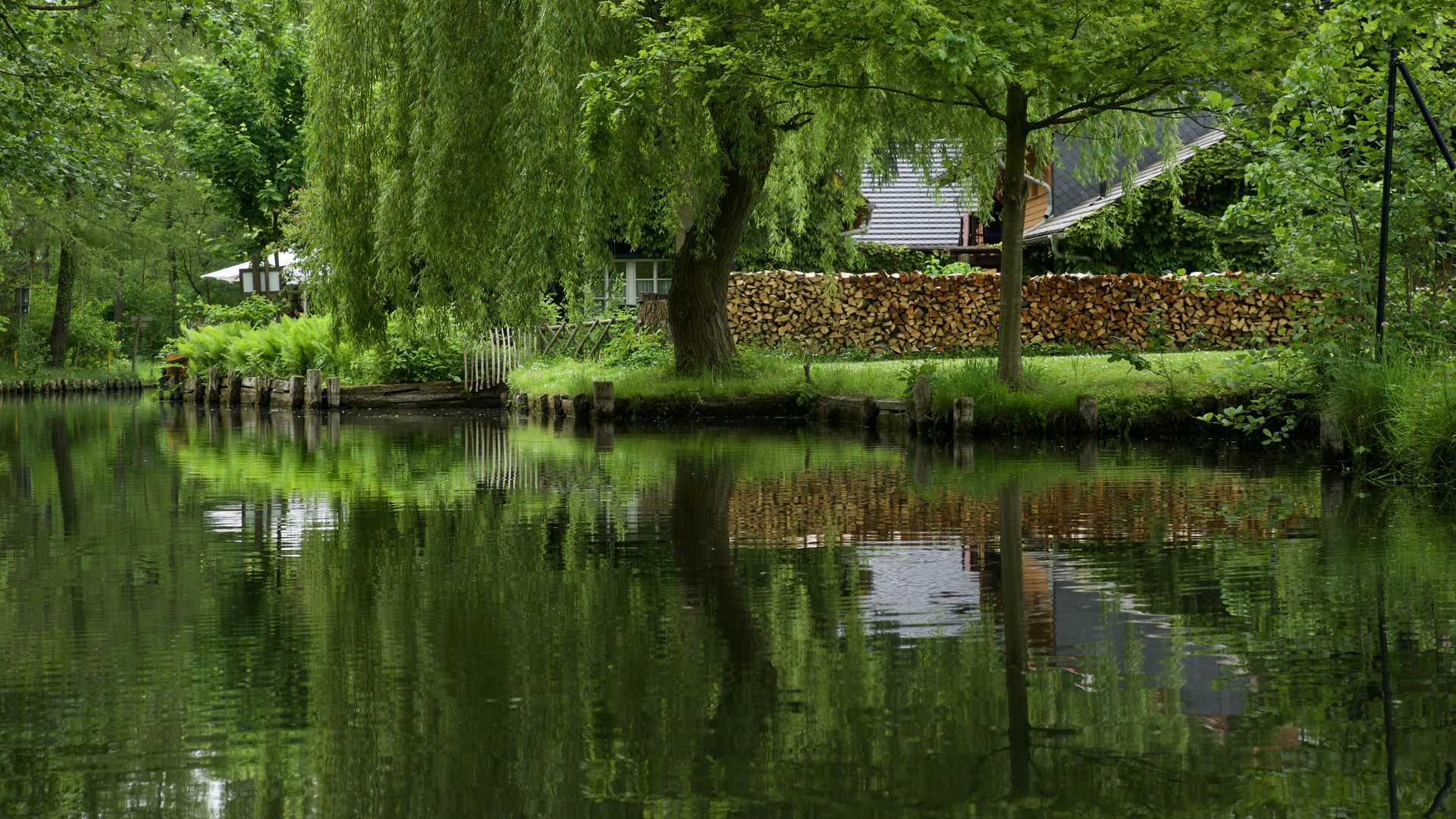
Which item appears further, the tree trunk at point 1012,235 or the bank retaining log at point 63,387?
the bank retaining log at point 63,387

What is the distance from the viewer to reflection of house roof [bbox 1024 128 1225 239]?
29.0 m

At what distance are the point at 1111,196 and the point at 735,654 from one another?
1105 inches

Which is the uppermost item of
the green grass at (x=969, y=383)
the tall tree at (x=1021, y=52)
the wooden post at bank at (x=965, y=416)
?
the tall tree at (x=1021, y=52)

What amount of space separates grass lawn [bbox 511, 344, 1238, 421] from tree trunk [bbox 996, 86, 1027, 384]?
0.28 m

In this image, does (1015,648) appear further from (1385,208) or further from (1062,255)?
(1062,255)

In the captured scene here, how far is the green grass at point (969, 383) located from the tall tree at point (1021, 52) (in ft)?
1.78

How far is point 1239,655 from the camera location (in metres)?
4.22

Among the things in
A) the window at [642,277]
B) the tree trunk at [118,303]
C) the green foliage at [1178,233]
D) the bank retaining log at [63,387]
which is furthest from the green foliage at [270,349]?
the tree trunk at [118,303]

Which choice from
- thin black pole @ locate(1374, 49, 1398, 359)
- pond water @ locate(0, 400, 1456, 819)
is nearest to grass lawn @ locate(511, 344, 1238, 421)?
thin black pole @ locate(1374, 49, 1398, 359)

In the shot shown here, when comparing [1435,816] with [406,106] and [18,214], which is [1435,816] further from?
[18,214]

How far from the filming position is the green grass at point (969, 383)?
1436 cm

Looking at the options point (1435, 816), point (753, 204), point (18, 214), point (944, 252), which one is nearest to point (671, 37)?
point (753, 204)

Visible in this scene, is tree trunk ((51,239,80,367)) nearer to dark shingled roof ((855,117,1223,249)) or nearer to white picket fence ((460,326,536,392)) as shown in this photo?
white picket fence ((460,326,536,392))

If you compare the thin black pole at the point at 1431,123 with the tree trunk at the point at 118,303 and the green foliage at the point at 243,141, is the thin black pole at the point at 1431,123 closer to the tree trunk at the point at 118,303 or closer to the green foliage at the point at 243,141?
the green foliage at the point at 243,141
